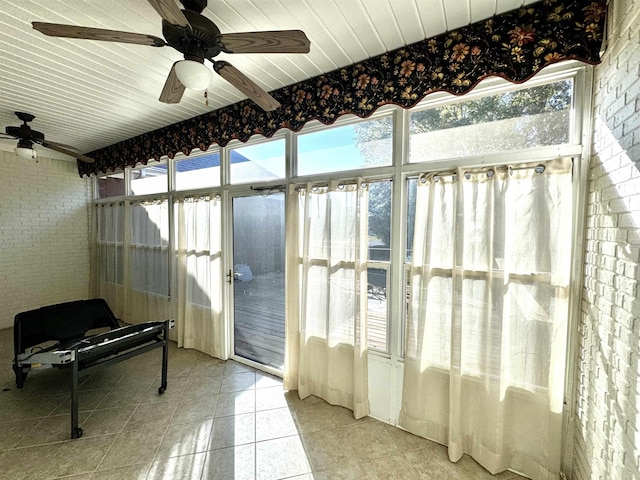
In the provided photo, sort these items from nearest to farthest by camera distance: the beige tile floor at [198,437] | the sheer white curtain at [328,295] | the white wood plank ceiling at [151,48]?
1. the white wood plank ceiling at [151,48]
2. the beige tile floor at [198,437]
3. the sheer white curtain at [328,295]

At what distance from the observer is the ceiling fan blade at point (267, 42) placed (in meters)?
1.14

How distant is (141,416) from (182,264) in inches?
63.5

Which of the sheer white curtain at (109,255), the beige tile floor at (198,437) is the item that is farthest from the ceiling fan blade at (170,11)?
the sheer white curtain at (109,255)

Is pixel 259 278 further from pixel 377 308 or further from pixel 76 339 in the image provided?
pixel 76 339

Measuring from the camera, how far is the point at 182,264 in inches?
130

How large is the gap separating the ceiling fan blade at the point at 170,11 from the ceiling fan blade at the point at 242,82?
22cm

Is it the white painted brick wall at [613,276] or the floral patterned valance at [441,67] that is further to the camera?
the floral patterned valance at [441,67]

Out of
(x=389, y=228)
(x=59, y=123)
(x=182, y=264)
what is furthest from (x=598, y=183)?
(x=59, y=123)

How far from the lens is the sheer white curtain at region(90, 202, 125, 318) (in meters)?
4.14

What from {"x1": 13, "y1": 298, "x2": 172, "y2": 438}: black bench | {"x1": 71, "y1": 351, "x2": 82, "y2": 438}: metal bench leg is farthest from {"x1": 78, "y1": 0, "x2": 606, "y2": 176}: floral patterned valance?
{"x1": 71, "y1": 351, "x2": 82, "y2": 438}: metal bench leg

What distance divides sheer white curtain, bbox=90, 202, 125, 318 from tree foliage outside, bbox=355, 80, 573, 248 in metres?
3.88

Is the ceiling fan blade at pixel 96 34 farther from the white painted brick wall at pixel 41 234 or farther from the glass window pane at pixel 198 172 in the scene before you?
the white painted brick wall at pixel 41 234

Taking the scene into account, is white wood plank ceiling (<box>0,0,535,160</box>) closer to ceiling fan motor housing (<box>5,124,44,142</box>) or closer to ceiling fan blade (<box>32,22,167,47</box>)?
ceiling fan motor housing (<box>5,124,44,142</box>)

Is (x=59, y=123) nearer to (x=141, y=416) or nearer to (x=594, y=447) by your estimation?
(x=141, y=416)
